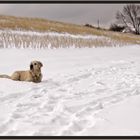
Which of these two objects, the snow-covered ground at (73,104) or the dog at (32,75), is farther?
the dog at (32,75)

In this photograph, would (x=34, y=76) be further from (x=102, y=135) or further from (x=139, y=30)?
(x=139, y=30)

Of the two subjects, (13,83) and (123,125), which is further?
(13,83)

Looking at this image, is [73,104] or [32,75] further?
[32,75]

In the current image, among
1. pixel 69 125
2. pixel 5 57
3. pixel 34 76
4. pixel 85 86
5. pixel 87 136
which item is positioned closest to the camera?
pixel 87 136

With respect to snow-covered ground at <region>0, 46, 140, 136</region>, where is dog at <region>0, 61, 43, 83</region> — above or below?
above

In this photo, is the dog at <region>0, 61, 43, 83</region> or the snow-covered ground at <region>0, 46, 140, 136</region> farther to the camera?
the dog at <region>0, 61, 43, 83</region>

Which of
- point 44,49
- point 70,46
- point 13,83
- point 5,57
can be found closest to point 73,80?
point 13,83

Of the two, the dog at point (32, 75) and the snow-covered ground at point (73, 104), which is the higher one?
the dog at point (32, 75)

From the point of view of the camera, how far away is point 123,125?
4.79m

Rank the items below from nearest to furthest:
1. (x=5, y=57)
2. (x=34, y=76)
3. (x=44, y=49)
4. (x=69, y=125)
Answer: (x=69, y=125) < (x=34, y=76) < (x=5, y=57) < (x=44, y=49)

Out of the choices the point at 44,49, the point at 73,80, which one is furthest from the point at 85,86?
the point at 44,49

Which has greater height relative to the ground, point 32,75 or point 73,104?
point 32,75

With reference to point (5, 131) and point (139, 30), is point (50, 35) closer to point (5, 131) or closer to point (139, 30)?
point (5, 131)

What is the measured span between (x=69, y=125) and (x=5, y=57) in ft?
30.9
